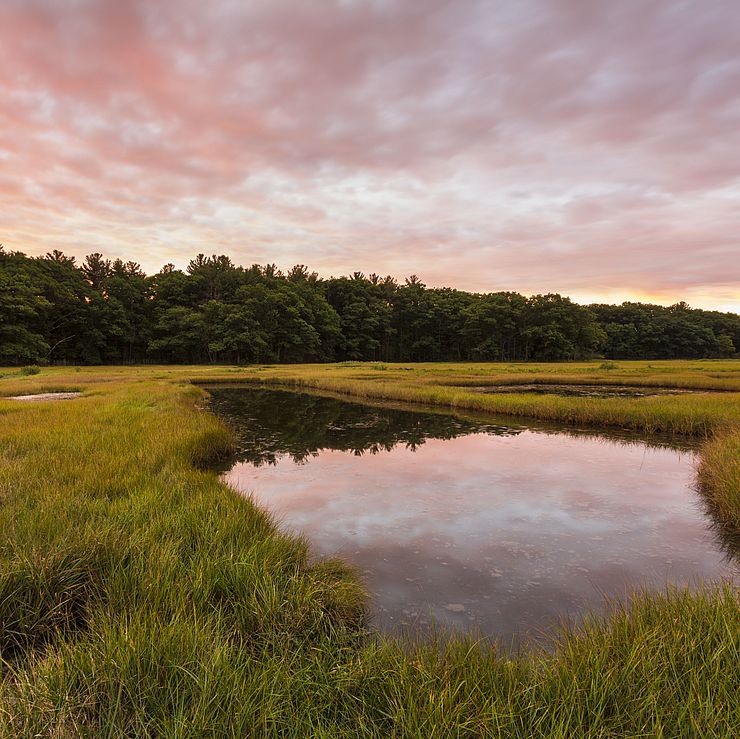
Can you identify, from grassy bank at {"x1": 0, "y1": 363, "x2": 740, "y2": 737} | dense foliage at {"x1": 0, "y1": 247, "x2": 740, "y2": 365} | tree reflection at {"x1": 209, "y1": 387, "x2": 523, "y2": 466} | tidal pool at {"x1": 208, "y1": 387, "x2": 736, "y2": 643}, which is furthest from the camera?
dense foliage at {"x1": 0, "y1": 247, "x2": 740, "y2": 365}

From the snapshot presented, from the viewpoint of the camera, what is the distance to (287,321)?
79938 millimetres

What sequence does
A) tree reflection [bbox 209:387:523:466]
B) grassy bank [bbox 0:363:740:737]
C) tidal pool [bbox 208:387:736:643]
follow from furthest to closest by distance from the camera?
1. tree reflection [bbox 209:387:523:466]
2. tidal pool [bbox 208:387:736:643]
3. grassy bank [bbox 0:363:740:737]

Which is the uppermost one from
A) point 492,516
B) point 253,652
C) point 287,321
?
point 287,321

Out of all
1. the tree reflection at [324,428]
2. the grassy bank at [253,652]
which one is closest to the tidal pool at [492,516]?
the tree reflection at [324,428]

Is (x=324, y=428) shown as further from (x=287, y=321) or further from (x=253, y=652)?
(x=287, y=321)

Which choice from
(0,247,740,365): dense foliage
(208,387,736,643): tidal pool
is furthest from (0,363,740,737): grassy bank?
(0,247,740,365): dense foliage

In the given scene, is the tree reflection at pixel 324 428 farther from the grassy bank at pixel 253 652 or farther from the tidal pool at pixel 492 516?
the grassy bank at pixel 253 652

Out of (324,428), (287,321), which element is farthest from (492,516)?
(287,321)

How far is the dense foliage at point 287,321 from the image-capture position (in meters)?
68.6

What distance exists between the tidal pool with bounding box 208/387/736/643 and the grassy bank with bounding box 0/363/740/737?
1.17 metres

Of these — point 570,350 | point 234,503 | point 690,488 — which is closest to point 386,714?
point 234,503

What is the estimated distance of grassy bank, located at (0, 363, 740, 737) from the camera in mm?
2736

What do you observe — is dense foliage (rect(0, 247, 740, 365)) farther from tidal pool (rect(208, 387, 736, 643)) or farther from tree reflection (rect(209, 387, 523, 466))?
tidal pool (rect(208, 387, 736, 643))

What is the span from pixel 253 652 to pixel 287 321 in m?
78.4
